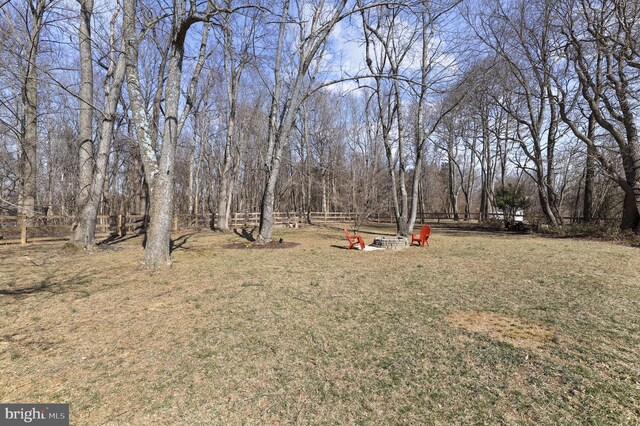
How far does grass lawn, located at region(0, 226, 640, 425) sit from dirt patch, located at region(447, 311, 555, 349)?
0.03 meters

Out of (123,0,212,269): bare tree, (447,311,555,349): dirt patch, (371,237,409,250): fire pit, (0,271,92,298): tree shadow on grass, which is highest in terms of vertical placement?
(123,0,212,269): bare tree

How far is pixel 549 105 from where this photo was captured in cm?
1797

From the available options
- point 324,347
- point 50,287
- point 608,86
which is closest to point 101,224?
point 50,287

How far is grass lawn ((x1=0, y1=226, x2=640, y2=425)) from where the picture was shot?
7.84 ft

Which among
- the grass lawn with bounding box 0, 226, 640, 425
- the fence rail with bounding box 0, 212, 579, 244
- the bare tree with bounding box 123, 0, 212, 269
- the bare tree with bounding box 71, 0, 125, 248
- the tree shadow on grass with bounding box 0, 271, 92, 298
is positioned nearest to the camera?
the grass lawn with bounding box 0, 226, 640, 425

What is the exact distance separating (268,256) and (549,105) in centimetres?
1897

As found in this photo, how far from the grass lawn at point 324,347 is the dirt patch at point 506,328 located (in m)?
0.03

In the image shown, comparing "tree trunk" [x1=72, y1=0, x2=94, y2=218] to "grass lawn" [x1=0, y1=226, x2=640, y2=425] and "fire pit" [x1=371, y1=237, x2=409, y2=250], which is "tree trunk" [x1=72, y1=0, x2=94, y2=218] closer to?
"grass lawn" [x1=0, y1=226, x2=640, y2=425]

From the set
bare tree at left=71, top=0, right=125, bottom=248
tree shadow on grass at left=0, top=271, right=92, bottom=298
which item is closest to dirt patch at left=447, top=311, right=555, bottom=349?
tree shadow on grass at left=0, top=271, right=92, bottom=298

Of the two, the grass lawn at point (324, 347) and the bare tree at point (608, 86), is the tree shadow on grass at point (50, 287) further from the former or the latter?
the bare tree at point (608, 86)

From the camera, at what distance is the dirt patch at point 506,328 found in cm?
351

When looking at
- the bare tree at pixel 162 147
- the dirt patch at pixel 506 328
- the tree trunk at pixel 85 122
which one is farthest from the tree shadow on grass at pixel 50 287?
the dirt patch at pixel 506 328

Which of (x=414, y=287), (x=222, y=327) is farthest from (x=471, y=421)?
(x=414, y=287)

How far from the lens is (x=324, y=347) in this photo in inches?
135
